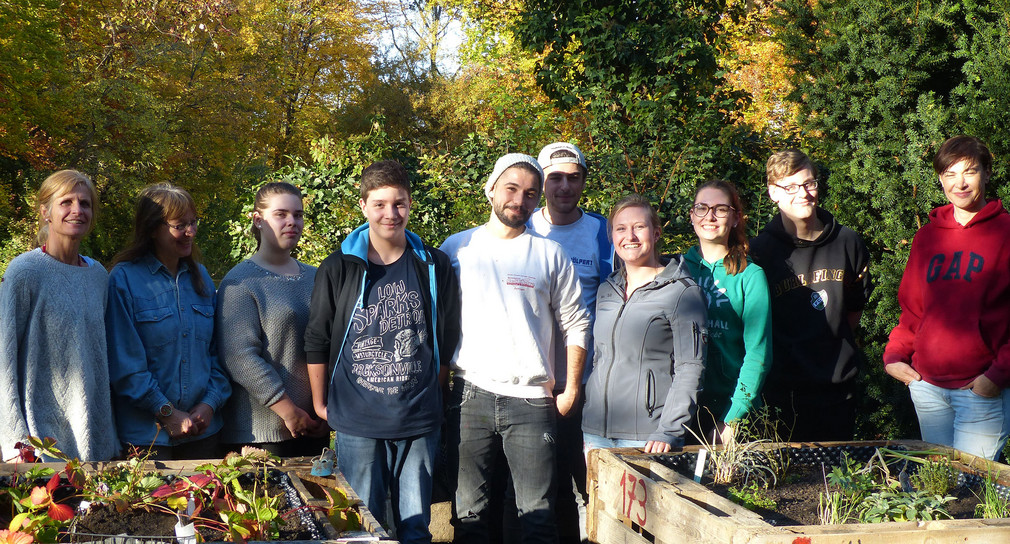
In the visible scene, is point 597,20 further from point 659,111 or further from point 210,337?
point 210,337

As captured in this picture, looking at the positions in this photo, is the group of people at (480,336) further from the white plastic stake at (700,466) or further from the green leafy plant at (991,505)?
the green leafy plant at (991,505)

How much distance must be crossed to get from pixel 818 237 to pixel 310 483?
2.56 metres

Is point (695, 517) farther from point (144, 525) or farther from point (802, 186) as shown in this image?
point (802, 186)

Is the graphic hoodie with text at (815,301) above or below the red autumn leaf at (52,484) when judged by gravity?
above

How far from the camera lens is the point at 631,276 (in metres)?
3.65

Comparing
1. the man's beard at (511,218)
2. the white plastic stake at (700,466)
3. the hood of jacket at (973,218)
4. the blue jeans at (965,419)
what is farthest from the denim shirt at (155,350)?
the hood of jacket at (973,218)

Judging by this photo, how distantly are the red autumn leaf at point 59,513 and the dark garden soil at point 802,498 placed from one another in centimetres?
206

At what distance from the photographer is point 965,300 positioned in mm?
3521

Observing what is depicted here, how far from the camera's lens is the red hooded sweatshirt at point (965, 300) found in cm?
347

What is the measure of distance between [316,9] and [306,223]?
21446 millimetres

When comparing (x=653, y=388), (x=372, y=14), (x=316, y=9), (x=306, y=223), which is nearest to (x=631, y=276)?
(x=653, y=388)

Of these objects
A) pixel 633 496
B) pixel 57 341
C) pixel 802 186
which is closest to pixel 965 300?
pixel 802 186

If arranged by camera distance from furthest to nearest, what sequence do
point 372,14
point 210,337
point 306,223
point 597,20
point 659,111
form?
point 372,14 < point 597,20 < point 659,111 < point 306,223 < point 210,337

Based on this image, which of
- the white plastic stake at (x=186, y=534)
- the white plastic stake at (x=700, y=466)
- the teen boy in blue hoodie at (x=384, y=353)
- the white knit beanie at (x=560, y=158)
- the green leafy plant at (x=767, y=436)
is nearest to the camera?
the white plastic stake at (x=186, y=534)
